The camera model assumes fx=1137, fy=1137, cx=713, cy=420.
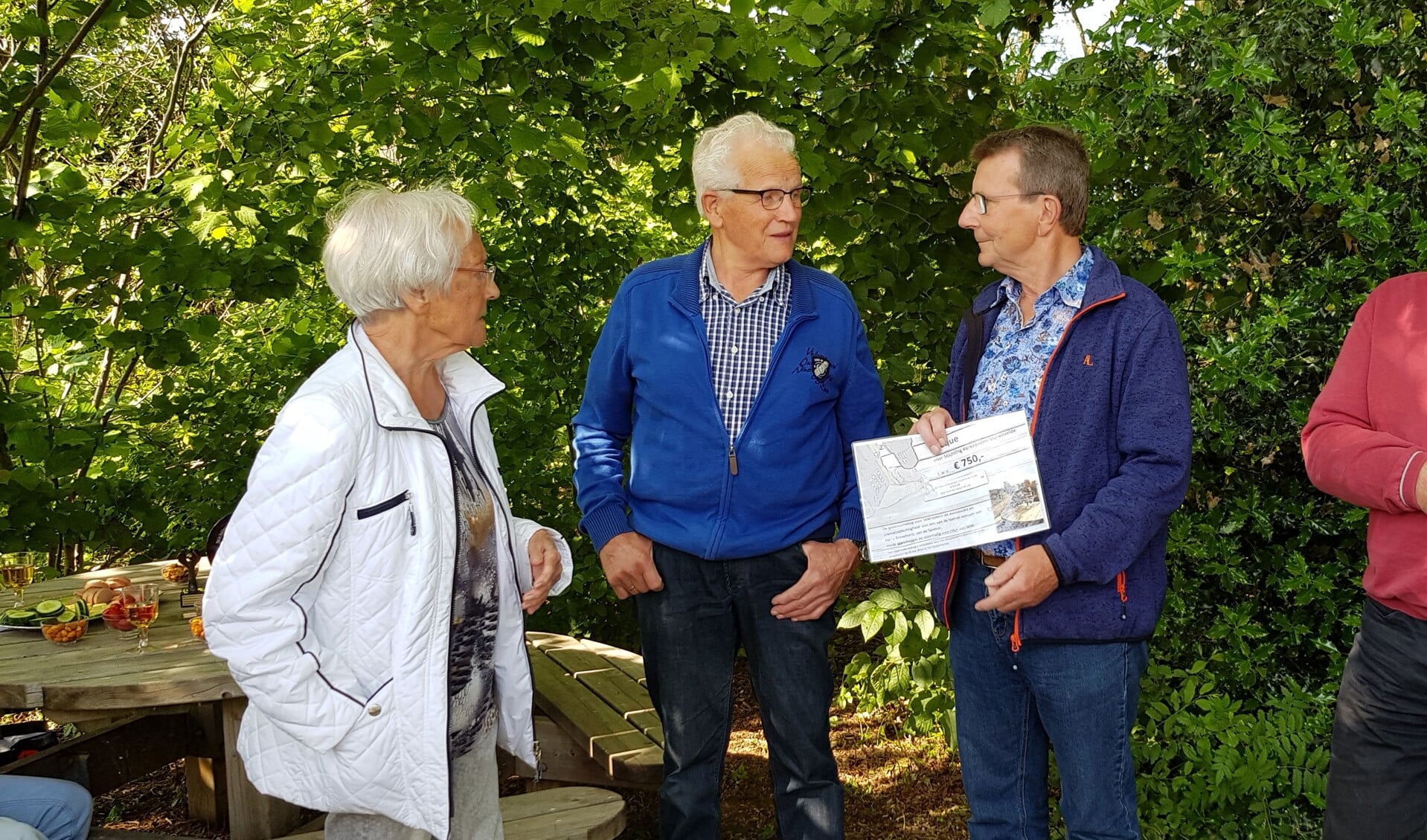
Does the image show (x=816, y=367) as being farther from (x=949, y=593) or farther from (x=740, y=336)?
(x=949, y=593)

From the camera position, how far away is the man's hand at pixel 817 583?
2.77 meters

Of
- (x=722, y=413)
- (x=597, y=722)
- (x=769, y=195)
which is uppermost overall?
(x=769, y=195)

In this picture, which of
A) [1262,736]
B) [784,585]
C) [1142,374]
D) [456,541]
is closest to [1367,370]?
[1142,374]

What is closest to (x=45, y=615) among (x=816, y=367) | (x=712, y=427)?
(x=712, y=427)

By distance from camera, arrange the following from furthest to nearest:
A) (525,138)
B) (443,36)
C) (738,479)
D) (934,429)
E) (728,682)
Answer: (525,138) → (443,36) → (728,682) → (738,479) → (934,429)

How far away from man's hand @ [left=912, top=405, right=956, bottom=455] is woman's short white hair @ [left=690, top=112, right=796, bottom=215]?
29.7 inches

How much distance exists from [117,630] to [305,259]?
1688 millimetres

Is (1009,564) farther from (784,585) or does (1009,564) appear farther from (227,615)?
(227,615)

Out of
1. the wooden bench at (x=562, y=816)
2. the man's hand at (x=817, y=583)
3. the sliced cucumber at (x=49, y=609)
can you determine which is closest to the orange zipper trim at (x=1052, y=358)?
the man's hand at (x=817, y=583)

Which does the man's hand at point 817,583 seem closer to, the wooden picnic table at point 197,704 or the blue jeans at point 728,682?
the blue jeans at point 728,682

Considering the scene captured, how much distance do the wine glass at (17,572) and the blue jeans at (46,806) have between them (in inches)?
36.2

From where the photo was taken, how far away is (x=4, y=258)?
4.23 metres

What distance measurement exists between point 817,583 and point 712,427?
46 centimetres

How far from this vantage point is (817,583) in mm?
2775
